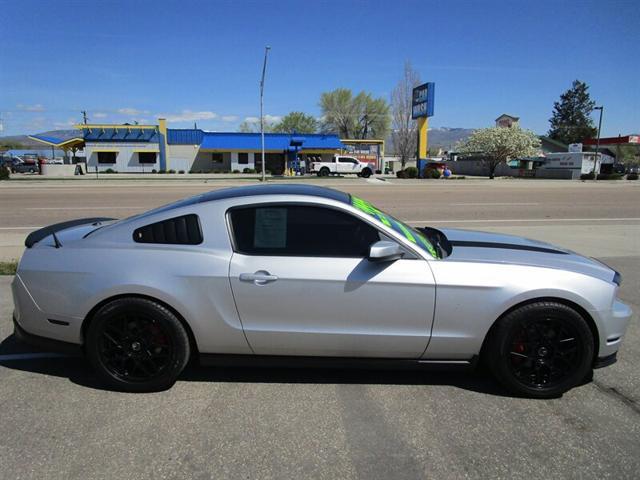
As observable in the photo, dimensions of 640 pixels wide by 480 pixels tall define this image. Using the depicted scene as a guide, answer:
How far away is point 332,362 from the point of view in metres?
3.28

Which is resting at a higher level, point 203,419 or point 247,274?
point 247,274

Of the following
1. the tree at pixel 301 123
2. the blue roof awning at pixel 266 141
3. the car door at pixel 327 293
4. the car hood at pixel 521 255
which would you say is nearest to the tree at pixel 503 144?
the blue roof awning at pixel 266 141

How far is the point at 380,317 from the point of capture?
3.16 m

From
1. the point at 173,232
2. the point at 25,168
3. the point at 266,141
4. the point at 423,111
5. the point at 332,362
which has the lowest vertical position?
the point at 25,168

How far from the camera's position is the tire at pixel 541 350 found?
3.13 m

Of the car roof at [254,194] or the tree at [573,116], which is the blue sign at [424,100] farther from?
the tree at [573,116]

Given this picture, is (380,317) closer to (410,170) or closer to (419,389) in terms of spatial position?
(419,389)

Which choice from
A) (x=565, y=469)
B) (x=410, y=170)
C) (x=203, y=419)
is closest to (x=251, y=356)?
(x=203, y=419)

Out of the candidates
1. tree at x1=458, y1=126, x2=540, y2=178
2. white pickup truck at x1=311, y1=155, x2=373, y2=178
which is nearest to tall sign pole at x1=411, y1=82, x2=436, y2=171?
white pickup truck at x1=311, y1=155, x2=373, y2=178

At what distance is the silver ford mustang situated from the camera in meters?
3.14

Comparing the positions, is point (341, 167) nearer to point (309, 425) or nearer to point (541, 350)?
point (541, 350)

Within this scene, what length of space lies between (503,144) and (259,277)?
5843 cm

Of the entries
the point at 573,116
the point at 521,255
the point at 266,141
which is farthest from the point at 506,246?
the point at 573,116

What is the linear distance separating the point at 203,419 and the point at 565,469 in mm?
2080
